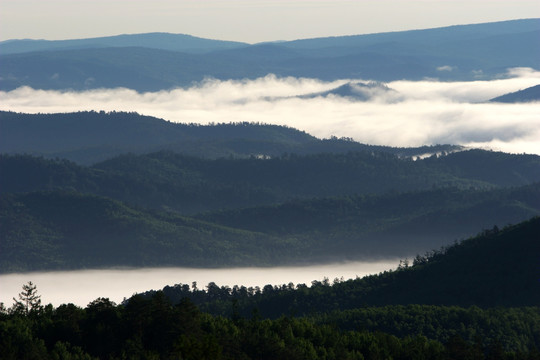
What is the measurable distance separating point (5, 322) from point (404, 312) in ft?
272

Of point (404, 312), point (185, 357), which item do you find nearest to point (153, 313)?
point (185, 357)

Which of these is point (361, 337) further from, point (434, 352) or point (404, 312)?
point (404, 312)

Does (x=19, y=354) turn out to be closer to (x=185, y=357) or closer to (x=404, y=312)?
(x=185, y=357)

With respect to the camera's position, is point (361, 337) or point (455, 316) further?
point (455, 316)

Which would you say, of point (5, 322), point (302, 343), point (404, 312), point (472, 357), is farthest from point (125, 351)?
point (404, 312)

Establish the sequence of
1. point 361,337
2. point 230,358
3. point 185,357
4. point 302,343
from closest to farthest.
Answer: point 185,357
point 230,358
point 302,343
point 361,337

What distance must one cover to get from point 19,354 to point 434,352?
49.6m

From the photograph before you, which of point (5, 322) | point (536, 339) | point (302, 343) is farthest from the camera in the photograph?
point (536, 339)

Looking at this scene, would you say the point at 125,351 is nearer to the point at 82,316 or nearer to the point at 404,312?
the point at 82,316

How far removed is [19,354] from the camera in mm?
120188

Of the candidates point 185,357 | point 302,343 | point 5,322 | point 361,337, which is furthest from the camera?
point 361,337

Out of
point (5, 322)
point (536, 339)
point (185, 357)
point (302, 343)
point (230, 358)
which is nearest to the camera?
point (185, 357)

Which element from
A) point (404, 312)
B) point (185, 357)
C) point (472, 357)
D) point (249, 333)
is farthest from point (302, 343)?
point (404, 312)

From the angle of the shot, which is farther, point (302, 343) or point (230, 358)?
point (302, 343)
